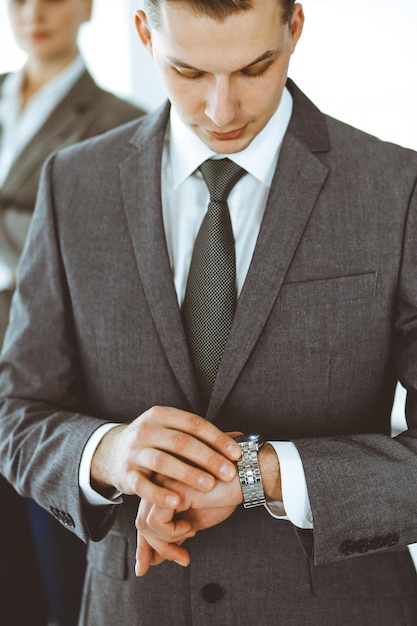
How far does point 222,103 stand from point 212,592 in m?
0.87

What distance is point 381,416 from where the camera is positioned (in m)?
1.33

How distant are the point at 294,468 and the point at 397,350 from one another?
1.02ft

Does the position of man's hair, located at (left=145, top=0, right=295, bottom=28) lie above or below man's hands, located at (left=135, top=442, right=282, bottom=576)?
above

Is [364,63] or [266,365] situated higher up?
[364,63]

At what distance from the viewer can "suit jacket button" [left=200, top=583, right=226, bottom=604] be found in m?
1.24

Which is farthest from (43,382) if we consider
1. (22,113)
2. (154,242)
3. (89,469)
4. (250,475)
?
(22,113)

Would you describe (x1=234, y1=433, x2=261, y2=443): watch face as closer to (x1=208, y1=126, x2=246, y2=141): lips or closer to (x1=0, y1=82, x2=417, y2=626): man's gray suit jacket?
(x1=0, y1=82, x2=417, y2=626): man's gray suit jacket

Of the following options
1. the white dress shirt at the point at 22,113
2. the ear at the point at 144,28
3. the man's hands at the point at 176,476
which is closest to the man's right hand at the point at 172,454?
the man's hands at the point at 176,476

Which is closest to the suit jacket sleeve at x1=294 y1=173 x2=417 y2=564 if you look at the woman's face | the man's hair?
the man's hair

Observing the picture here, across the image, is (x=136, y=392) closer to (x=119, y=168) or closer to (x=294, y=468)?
(x=294, y=468)

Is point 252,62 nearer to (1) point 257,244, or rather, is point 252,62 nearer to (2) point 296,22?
(2) point 296,22

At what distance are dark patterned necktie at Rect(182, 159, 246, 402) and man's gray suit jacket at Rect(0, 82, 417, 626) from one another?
3cm

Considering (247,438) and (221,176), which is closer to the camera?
(247,438)

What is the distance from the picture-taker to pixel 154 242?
1276 mm
